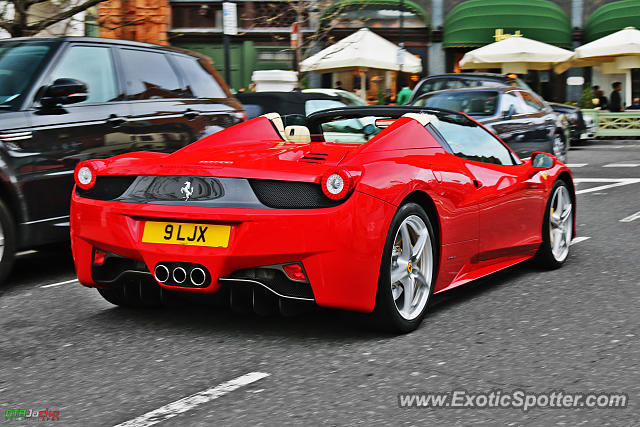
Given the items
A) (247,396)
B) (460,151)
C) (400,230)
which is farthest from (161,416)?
(460,151)

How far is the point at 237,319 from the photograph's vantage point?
196 inches

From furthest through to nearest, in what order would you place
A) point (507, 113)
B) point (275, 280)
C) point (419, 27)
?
1. point (419, 27)
2. point (507, 113)
3. point (275, 280)

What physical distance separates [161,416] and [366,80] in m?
27.1

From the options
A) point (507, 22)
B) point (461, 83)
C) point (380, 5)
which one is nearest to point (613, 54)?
point (507, 22)

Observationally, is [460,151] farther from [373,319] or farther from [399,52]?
[399,52]

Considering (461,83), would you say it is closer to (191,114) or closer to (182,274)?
(191,114)

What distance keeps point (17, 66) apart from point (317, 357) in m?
3.64

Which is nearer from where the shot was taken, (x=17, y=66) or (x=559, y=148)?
(x=17, y=66)

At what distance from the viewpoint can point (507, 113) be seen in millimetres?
13102

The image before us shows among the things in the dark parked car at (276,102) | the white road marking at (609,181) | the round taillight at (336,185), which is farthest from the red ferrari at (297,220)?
the white road marking at (609,181)

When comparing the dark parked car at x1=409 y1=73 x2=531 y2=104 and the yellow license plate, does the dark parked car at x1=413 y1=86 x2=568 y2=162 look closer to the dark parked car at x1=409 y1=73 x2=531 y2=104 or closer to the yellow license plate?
the dark parked car at x1=409 y1=73 x2=531 y2=104

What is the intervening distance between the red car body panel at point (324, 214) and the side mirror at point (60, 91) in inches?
50.8

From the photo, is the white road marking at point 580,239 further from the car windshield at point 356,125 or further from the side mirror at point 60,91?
the side mirror at point 60,91

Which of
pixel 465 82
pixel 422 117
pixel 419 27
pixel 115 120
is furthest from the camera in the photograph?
pixel 419 27
